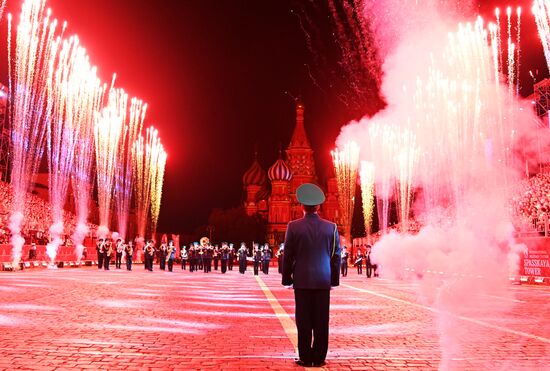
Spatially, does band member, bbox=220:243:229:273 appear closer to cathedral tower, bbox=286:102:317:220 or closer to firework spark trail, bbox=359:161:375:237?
firework spark trail, bbox=359:161:375:237

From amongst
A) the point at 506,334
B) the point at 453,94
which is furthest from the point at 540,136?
the point at 506,334

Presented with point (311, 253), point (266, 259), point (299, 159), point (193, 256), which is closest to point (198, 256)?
point (193, 256)

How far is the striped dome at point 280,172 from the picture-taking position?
4466 inches

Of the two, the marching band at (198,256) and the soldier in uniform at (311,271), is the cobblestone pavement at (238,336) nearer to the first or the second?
the soldier in uniform at (311,271)

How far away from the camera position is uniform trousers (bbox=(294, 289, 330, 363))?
6.15 meters

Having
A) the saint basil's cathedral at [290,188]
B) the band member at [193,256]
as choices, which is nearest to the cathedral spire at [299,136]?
the saint basil's cathedral at [290,188]

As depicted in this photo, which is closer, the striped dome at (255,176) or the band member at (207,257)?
the band member at (207,257)

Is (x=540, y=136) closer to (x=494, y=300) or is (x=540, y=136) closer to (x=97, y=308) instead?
(x=494, y=300)

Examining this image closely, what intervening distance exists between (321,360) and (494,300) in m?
10.9

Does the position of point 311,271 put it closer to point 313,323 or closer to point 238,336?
point 313,323

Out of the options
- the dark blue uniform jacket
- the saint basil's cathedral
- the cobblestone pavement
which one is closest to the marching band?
the cobblestone pavement

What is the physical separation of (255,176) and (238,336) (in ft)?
385

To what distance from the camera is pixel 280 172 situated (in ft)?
373

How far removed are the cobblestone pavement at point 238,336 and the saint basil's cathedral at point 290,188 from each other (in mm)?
96764
